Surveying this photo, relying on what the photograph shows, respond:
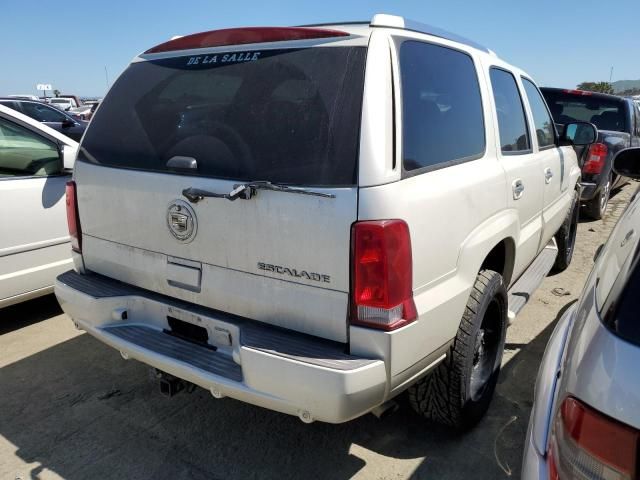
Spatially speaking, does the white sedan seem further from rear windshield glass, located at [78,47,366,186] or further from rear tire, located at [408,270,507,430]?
rear tire, located at [408,270,507,430]

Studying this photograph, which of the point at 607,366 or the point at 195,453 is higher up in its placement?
the point at 607,366

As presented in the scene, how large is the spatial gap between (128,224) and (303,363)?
1159 millimetres

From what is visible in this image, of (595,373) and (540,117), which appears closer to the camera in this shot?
(595,373)

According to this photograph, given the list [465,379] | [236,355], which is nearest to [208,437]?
[236,355]

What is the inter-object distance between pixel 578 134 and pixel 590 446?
3.90 metres

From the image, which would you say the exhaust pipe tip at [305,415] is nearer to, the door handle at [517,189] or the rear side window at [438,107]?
the rear side window at [438,107]

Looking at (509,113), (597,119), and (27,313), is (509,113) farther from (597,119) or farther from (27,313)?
(597,119)

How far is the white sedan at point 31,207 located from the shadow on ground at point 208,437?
2.49ft

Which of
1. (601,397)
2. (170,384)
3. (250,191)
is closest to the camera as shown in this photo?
(601,397)

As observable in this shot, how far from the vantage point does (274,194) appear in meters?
1.99

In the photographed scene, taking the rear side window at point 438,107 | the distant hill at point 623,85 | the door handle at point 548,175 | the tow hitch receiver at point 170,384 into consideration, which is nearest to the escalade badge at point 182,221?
the tow hitch receiver at point 170,384

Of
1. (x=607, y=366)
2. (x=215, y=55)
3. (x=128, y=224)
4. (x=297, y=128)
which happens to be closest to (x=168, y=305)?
(x=128, y=224)

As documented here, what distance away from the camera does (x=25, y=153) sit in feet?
13.1

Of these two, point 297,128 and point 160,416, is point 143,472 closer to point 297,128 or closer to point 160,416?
point 160,416
